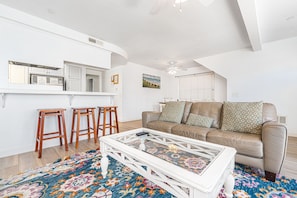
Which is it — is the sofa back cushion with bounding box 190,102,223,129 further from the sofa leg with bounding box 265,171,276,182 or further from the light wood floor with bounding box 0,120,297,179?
the light wood floor with bounding box 0,120,297,179

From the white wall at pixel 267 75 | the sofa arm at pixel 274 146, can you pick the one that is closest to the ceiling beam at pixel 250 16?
the white wall at pixel 267 75

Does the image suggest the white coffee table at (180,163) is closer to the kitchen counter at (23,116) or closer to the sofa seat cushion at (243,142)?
the sofa seat cushion at (243,142)

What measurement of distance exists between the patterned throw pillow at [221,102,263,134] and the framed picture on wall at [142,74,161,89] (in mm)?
3972

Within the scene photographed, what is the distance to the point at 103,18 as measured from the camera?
93.2 inches

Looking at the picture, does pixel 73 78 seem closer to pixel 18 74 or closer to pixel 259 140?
pixel 18 74

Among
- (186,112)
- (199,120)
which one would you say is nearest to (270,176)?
(199,120)

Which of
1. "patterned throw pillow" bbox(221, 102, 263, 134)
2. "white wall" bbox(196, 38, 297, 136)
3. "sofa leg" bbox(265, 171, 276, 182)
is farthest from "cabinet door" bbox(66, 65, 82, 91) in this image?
"white wall" bbox(196, 38, 297, 136)

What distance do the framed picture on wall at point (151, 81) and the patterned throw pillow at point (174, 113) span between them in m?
3.02

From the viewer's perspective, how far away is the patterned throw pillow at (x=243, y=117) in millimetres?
1802

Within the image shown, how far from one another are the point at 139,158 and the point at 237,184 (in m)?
1.18

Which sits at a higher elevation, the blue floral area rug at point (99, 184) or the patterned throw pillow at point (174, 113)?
Answer: the patterned throw pillow at point (174, 113)

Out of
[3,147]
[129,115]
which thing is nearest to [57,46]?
[3,147]

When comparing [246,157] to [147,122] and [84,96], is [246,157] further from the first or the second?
[84,96]

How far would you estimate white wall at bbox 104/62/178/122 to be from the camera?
4965 mm
